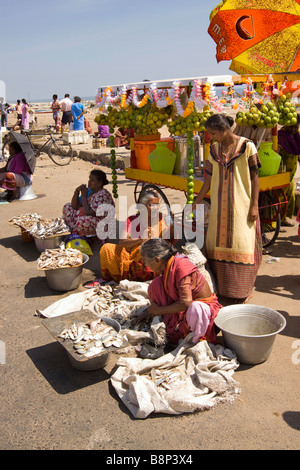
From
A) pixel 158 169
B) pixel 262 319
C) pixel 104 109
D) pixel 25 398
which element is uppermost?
pixel 104 109

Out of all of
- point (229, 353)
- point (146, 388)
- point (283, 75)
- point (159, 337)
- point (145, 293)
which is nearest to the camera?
point (146, 388)

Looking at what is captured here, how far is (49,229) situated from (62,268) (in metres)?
1.17

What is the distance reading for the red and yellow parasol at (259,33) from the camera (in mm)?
5871

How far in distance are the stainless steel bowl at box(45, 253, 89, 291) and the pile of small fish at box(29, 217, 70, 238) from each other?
0.93 meters

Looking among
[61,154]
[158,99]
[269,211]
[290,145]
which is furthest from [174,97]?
[61,154]

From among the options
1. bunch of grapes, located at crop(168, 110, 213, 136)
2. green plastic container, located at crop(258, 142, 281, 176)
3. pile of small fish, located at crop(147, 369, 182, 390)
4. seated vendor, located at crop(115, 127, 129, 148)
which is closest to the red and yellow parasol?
green plastic container, located at crop(258, 142, 281, 176)

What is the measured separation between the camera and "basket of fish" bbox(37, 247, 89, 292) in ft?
15.3

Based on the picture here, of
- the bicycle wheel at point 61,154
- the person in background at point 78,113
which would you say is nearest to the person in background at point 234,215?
the bicycle wheel at point 61,154

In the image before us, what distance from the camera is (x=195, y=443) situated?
2.59 meters

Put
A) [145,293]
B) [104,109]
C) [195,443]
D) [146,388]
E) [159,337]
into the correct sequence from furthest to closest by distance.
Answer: [104,109]
[145,293]
[159,337]
[146,388]
[195,443]

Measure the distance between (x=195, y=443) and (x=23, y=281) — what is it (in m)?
3.21

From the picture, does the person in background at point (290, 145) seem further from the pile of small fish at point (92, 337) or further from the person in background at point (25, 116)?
the person in background at point (25, 116)

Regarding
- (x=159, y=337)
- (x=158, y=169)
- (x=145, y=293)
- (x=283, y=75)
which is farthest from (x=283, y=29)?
(x=159, y=337)

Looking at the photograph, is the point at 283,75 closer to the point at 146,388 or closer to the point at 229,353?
the point at 229,353
